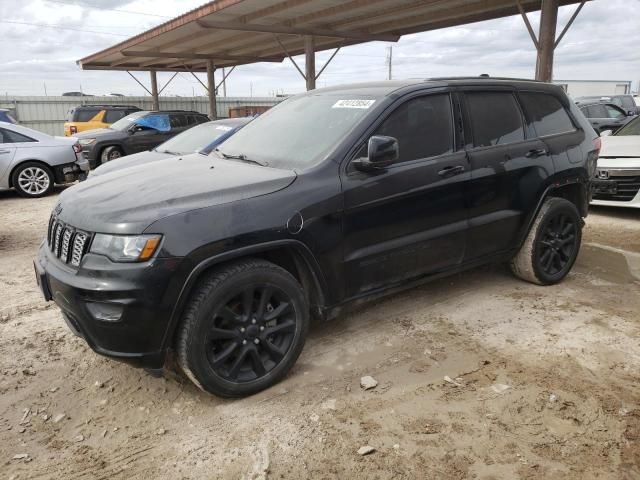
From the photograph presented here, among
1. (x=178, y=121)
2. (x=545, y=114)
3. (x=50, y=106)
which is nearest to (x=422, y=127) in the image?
(x=545, y=114)

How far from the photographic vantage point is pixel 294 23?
14.0 meters

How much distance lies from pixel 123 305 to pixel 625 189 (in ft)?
23.1

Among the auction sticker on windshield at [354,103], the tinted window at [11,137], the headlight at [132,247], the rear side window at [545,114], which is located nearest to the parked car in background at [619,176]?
the rear side window at [545,114]

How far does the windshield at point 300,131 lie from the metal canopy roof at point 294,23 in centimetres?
862

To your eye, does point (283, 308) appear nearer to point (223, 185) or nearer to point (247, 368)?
point (247, 368)

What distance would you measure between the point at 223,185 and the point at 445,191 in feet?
5.30

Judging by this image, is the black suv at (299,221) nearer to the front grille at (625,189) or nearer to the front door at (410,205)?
the front door at (410,205)

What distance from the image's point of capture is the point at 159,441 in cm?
263

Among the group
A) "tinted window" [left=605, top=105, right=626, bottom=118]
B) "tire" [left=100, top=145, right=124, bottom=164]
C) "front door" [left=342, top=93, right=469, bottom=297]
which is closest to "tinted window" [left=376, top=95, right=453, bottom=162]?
"front door" [left=342, top=93, right=469, bottom=297]

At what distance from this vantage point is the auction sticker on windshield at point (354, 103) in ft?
11.4

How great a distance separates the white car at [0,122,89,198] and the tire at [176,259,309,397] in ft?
27.6

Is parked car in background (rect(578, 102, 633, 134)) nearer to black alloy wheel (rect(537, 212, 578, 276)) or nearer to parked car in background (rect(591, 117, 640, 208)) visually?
parked car in background (rect(591, 117, 640, 208))

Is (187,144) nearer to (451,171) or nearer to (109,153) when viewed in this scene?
(451,171)

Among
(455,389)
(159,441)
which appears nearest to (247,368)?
(159,441)
